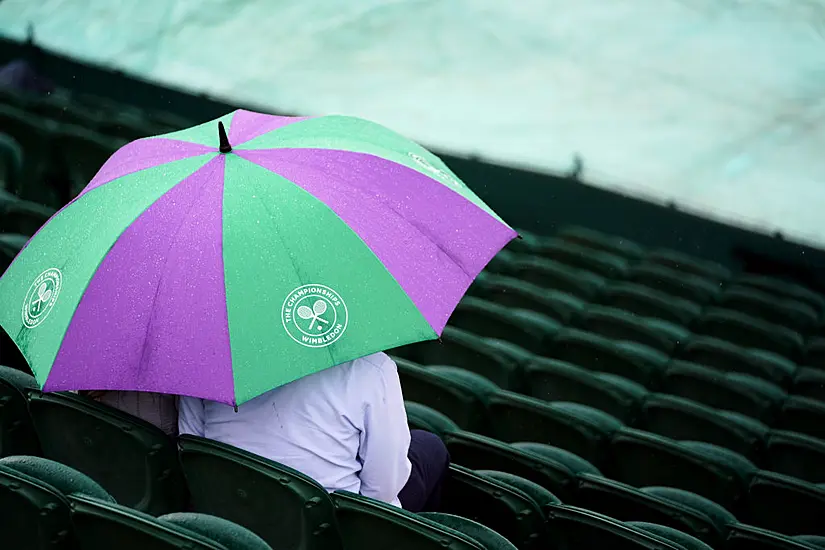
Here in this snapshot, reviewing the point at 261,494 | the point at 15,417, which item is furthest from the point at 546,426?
the point at 15,417

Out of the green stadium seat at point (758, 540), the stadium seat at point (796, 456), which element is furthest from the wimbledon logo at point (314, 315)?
the stadium seat at point (796, 456)

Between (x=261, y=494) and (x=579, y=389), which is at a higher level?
(x=579, y=389)

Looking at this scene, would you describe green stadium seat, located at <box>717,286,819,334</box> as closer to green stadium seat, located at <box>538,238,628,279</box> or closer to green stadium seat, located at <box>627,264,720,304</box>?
green stadium seat, located at <box>627,264,720,304</box>

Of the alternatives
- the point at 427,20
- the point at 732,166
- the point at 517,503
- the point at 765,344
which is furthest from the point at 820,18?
the point at 517,503

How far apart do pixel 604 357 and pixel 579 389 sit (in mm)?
471

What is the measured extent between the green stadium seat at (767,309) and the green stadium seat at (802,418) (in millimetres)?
1453

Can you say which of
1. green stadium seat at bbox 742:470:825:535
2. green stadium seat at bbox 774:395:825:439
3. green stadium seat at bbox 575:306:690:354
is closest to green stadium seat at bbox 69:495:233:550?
→ green stadium seat at bbox 742:470:825:535

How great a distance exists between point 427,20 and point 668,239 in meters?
3.47

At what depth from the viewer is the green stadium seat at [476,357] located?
3.51 m

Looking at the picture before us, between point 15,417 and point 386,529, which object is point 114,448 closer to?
point 15,417

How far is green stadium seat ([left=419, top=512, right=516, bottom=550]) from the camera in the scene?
2012 mm

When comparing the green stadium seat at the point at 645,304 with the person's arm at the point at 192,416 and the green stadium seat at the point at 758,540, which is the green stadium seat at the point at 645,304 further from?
the person's arm at the point at 192,416

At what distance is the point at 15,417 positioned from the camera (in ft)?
7.68

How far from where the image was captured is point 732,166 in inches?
287
